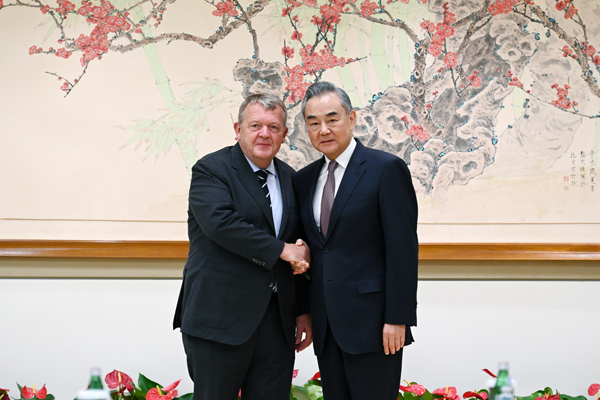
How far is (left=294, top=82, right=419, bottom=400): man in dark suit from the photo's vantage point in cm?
164

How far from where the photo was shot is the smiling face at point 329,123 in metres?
1.76

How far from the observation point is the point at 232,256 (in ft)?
5.75

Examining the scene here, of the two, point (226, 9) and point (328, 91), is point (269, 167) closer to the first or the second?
point (328, 91)

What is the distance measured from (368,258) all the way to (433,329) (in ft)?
3.77

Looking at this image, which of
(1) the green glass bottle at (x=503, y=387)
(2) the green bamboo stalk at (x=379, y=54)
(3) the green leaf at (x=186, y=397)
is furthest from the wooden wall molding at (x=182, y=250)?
(1) the green glass bottle at (x=503, y=387)

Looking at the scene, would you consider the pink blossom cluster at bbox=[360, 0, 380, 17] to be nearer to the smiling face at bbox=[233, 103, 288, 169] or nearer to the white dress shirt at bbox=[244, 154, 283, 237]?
the smiling face at bbox=[233, 103, 288, 169]

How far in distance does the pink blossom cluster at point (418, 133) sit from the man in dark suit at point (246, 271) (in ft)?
3.12

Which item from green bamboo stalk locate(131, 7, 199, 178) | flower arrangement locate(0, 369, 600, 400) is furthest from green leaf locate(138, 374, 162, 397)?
green bamboo stalk locate(131, 7, 199, 178)

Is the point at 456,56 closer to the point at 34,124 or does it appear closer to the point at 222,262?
the point at 222,262

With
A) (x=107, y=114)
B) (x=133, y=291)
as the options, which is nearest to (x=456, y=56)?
(x=107, y=114)

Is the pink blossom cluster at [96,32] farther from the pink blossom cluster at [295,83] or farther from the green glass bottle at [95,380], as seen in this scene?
the green glass bottle at [95,380]

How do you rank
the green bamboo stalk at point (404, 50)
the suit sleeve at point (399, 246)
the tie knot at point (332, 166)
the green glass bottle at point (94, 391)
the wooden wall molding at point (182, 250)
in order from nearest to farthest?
the green glass bottle at point (94, 391)
the suit sleeve at point (399, 246)
the tie knot at point (332, 166)
the wooden wall molding at point (182, 250)
the green bamboo stalk at point (404, 50)

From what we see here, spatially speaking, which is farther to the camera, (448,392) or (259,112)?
(448,392)

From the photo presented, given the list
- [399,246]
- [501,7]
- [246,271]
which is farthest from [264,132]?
[501,7]
